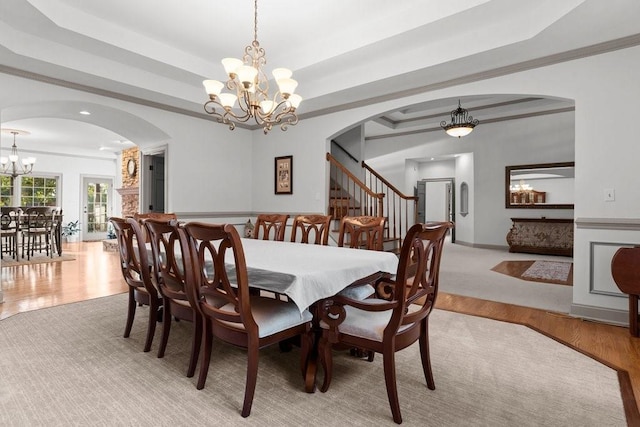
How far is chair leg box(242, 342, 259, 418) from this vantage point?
5.29ft

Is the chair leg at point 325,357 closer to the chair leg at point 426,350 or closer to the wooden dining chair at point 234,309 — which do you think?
the wooden dining chair at point 234,309

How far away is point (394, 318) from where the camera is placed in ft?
5.10

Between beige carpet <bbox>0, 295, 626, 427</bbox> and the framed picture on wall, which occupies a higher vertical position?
the framed picture on wall

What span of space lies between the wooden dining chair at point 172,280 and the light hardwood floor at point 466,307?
81.7 inches

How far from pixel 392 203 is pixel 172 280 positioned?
6981 mm

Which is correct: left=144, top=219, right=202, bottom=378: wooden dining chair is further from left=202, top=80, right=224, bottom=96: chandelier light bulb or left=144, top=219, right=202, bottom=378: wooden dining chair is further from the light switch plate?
the light switch plate

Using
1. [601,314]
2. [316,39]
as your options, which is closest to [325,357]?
[601,314]

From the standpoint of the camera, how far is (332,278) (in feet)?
5.85

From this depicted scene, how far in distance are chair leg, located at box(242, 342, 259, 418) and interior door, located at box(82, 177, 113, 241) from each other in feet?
33.8

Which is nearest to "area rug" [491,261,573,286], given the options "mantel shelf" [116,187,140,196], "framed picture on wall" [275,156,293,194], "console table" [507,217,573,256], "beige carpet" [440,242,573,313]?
"beige carpet" [440,242,573,313]

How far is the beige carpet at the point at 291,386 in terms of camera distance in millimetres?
1644

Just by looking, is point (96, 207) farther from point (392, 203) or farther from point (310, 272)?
point (310, 272)

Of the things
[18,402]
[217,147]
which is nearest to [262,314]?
[18,402]

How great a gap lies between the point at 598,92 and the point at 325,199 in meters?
3.26
